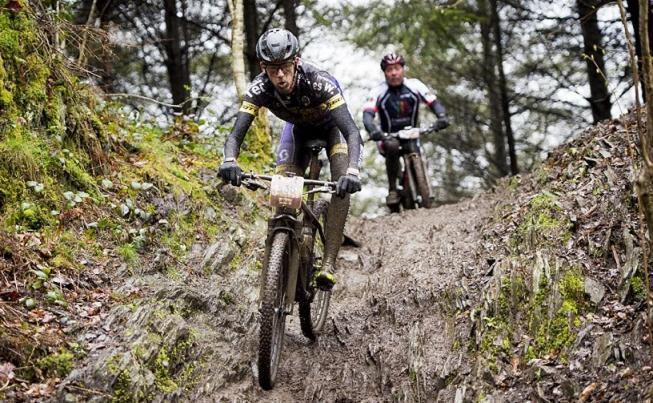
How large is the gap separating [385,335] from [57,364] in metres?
2.96

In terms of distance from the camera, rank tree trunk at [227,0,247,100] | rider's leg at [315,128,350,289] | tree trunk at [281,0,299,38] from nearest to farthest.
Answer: rider's leg at [315,128,350,289] → tree trunk at [227,0,247,100] → tree trunk at [281,0,299,38]

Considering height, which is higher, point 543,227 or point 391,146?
point 391,146

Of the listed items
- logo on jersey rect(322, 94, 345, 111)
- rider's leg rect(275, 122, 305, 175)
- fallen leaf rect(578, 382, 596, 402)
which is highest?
logo on jersey rect(322, 94, 345, 111)

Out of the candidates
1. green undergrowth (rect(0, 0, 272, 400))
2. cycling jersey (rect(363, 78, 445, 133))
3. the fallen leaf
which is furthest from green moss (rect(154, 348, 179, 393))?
cycling jersey (rect(363, 78, 445, 133))

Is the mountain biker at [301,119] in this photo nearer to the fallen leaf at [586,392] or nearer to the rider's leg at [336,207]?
the rider's leg at [336,207]

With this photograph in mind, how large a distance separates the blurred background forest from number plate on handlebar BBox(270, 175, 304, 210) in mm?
4726

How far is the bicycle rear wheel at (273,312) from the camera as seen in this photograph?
496cm

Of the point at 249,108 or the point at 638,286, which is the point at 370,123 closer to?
the point at 249,108

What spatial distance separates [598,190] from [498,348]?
2363 millimetres

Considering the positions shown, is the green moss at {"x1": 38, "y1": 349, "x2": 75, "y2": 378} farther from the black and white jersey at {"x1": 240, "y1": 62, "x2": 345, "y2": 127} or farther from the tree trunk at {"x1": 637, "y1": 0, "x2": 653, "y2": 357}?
the tree trunk at {"x1": 637, "y1": 0, "x2": 653, "y2": 357}

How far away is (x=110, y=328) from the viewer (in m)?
4.98

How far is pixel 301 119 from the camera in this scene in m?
6.12

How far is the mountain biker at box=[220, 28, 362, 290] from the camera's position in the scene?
5.41 meters

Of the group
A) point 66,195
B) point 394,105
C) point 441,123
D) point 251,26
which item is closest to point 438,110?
point 441,123
